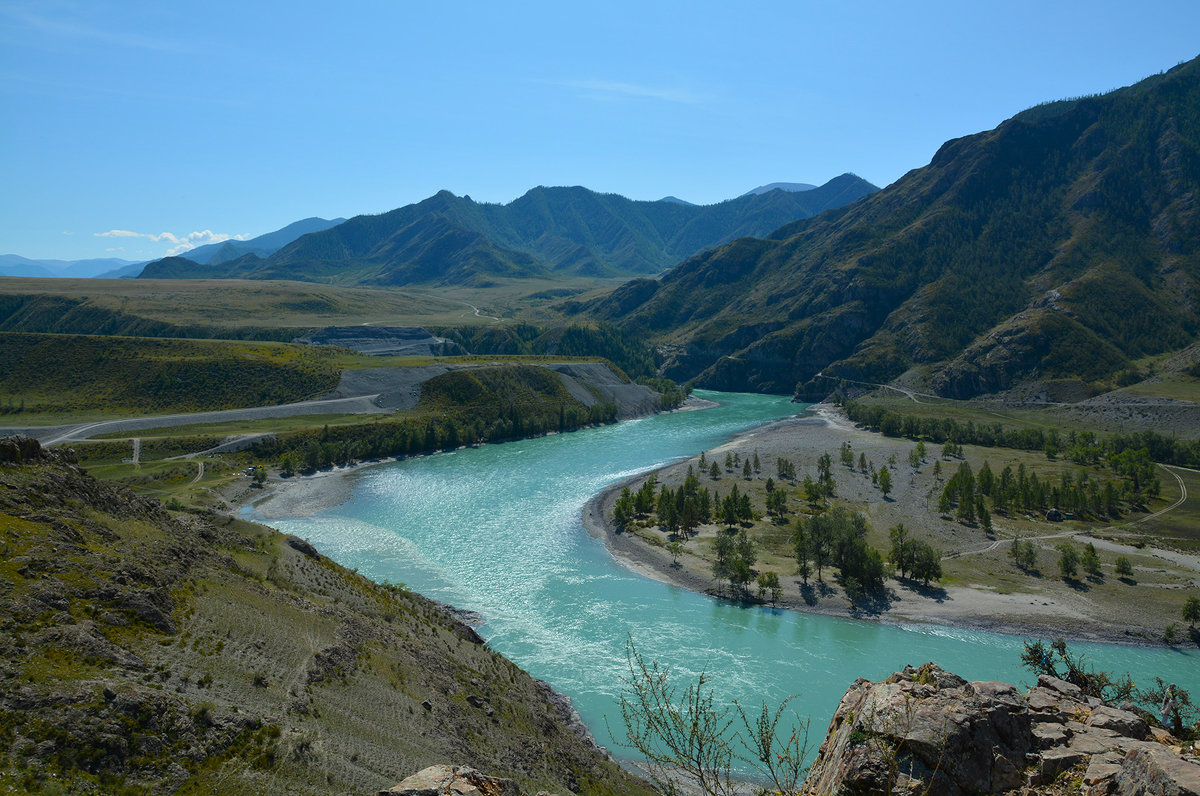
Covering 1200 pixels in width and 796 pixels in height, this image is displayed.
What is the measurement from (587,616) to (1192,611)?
47.0m

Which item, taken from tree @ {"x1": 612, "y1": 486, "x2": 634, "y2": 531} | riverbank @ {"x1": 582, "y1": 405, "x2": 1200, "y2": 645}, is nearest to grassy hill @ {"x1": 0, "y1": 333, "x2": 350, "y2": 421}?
riverbank @ {"x1": 582, "y1": 405, "x2": 1200, "y2": 645}

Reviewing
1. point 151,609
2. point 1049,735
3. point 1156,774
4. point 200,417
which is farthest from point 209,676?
point 200,417

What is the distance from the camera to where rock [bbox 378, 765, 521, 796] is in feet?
36.2

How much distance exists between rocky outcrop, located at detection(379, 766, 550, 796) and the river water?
2449 centimetres

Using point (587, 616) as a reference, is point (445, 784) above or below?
above

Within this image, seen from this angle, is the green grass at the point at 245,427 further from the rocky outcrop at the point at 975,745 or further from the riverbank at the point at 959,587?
the rocky outcrop at the point at 975,745

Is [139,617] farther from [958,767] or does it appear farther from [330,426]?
[330,426]

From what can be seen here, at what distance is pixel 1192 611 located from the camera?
46.5 m

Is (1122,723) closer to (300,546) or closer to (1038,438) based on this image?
(300,546)

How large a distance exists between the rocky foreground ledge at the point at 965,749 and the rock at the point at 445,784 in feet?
0.06

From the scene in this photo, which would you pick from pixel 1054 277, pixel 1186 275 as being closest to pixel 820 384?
pixel 1054 277

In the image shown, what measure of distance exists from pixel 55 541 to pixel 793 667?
133 ft

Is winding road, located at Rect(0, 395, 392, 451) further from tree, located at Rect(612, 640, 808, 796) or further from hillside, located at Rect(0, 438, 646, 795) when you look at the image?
tree, located at Rect(612, 640, 808, 796)

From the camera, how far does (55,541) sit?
74.8 feet
